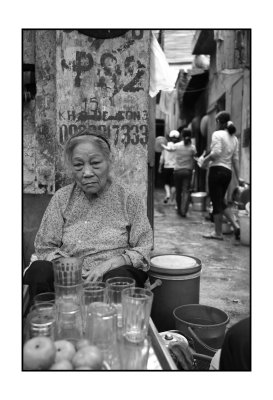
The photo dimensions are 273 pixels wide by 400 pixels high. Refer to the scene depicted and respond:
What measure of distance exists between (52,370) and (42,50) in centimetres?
275

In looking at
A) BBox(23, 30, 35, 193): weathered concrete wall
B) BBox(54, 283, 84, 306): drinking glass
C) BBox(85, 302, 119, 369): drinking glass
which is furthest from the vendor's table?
BBox(23, 30, 35, 193): weathered concrete wall

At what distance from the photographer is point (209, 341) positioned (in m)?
2.46

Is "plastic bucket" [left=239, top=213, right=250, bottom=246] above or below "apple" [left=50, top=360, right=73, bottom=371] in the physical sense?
below

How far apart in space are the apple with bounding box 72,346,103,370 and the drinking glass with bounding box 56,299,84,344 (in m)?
0.24

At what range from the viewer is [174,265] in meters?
2.84

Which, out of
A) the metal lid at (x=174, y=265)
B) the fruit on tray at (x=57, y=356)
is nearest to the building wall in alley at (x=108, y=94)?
the metal lid at (x=174, y=265)

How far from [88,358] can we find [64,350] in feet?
0.33

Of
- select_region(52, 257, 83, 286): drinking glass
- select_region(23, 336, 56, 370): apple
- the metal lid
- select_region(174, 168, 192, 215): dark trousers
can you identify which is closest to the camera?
select_region(23, 336, 56, 370): apple

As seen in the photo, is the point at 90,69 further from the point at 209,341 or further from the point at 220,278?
the point at 220,278

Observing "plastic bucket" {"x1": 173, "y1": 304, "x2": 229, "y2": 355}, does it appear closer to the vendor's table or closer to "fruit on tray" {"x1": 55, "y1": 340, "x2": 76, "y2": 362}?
the vendor's table

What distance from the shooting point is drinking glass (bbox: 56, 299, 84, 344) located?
5.36ft

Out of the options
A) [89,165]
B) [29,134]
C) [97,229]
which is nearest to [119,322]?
[97,229]

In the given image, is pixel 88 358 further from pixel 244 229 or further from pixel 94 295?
pixel 244 229
